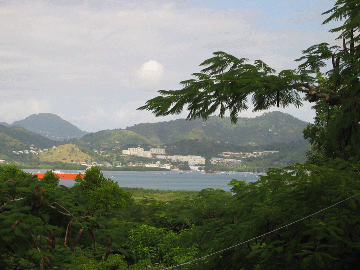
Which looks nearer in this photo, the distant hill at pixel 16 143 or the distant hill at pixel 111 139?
the distant hill at pixel 16 143

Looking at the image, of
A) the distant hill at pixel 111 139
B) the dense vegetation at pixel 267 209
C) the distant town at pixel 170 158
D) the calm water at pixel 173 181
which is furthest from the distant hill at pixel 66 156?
the dense vegetation at pixel 267 209

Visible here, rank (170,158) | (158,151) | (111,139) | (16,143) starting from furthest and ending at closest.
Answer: (111,139), (170,158), (158,151), (16,143)

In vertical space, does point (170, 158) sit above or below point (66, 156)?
below

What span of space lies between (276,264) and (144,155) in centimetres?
15363

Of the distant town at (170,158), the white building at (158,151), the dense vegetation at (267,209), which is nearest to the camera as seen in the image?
the dense vegetation at (267,209)

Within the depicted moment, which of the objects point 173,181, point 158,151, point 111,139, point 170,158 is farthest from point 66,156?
point 173,181

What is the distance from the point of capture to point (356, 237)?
368 cm

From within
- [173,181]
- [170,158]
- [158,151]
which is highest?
[158,151]

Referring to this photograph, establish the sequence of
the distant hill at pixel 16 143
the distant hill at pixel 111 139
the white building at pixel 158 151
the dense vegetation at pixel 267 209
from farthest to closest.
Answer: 1. the distant hill at pixel 111 139
2. the white building at pixel 158 151
3. the distant hill at pixel 16 143
4. the dense vegetation at pixel 267 209

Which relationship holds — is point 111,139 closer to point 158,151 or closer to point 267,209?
point 158,151

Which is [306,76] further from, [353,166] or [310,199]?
[310,199]

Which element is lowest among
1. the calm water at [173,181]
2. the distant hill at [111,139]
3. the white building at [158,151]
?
the calm water at [173,181]

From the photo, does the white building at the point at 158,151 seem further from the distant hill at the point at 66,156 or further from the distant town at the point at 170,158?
the distant hill at the point at 66,156

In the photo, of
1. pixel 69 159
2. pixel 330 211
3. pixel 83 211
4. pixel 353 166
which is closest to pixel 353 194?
pixel 330 211
